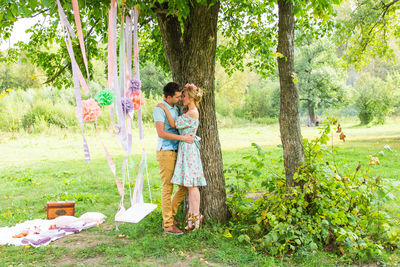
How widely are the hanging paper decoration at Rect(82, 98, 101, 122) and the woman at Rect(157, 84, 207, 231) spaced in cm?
90

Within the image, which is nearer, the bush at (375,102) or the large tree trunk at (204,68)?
the large tree trunk at (204,68)

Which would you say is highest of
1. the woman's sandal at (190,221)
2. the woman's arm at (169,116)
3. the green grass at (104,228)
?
the woman's arm at (169,116)

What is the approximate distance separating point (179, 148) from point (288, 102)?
69.1 inches

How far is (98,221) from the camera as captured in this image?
5609 mm

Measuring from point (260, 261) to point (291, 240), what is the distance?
0.53m

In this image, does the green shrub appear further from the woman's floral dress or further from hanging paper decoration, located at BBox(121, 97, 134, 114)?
the woman's floral dress

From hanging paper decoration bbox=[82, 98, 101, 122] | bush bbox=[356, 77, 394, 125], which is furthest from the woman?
bush bbox=[356, 77, 394, 125]

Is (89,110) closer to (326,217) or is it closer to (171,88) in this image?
(171,88)

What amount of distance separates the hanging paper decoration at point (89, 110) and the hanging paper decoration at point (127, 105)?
44cm

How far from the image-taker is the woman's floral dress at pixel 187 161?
461 cm

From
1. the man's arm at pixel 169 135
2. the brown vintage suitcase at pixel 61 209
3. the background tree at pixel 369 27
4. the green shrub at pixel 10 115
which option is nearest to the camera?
the man's arm at pixel 169 135

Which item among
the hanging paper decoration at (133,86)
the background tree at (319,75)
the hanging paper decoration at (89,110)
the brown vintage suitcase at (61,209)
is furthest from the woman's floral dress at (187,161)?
the background tree at (319,75)

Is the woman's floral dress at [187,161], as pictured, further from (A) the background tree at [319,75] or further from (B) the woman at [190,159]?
(A) the background tree at [319,75]

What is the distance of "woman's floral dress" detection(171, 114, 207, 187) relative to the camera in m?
4.61
